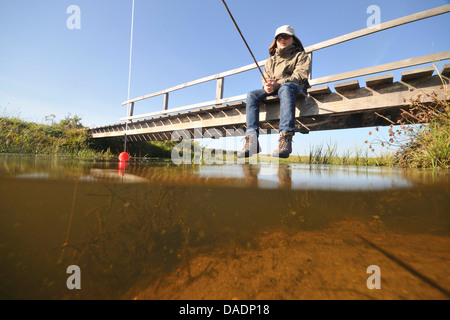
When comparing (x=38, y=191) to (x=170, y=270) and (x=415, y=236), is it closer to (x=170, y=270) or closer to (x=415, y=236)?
(x=170, y=270)

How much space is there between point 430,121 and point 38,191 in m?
4.11

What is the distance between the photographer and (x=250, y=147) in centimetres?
298

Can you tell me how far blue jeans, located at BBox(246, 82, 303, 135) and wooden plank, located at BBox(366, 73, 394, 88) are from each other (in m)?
1.02

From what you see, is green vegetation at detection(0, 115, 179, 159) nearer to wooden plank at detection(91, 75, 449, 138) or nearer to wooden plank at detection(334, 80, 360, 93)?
wooden plank at detection(91, 75, 449, 138)

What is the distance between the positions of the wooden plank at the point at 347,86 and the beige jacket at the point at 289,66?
0.48 m

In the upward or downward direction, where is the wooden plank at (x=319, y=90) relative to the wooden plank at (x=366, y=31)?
downward

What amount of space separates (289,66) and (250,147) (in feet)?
5.22

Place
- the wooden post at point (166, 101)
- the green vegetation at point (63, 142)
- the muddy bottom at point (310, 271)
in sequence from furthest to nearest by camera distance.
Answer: the wooden post at point (166, 101) → the green vegetation at point (63, 142) → the muddy bottom at point (310, 271)

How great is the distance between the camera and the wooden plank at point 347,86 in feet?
10.6

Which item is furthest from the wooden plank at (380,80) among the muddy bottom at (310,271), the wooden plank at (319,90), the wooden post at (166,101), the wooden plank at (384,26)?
the wooden post at (166,101)

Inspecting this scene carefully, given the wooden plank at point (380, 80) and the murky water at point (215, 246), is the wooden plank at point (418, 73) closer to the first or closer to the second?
the wooden plank at point (380, 80)
